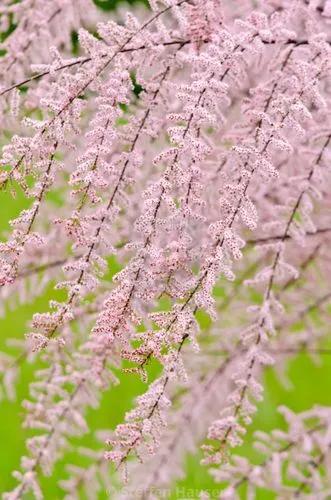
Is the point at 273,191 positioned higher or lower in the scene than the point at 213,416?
higher

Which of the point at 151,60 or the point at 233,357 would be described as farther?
the point at 233,357

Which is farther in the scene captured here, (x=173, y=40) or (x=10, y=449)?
(x=10, y=449)

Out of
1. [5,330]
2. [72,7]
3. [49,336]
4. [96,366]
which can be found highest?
[5,330]

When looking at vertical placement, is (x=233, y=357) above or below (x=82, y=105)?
above

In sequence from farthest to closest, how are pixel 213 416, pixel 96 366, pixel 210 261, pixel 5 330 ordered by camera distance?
pixel 5 330
pixel 213 416
pixel 96 366
pixel 210 261

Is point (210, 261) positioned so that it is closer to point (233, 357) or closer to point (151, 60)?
point (151, 60)

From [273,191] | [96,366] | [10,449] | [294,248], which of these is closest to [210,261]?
[96,366]

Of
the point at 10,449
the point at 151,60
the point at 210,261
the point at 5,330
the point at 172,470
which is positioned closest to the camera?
the point at 210,261

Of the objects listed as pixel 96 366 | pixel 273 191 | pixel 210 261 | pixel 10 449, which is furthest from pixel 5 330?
pixel 210 261

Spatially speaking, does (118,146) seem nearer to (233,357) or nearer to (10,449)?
(233,357)
